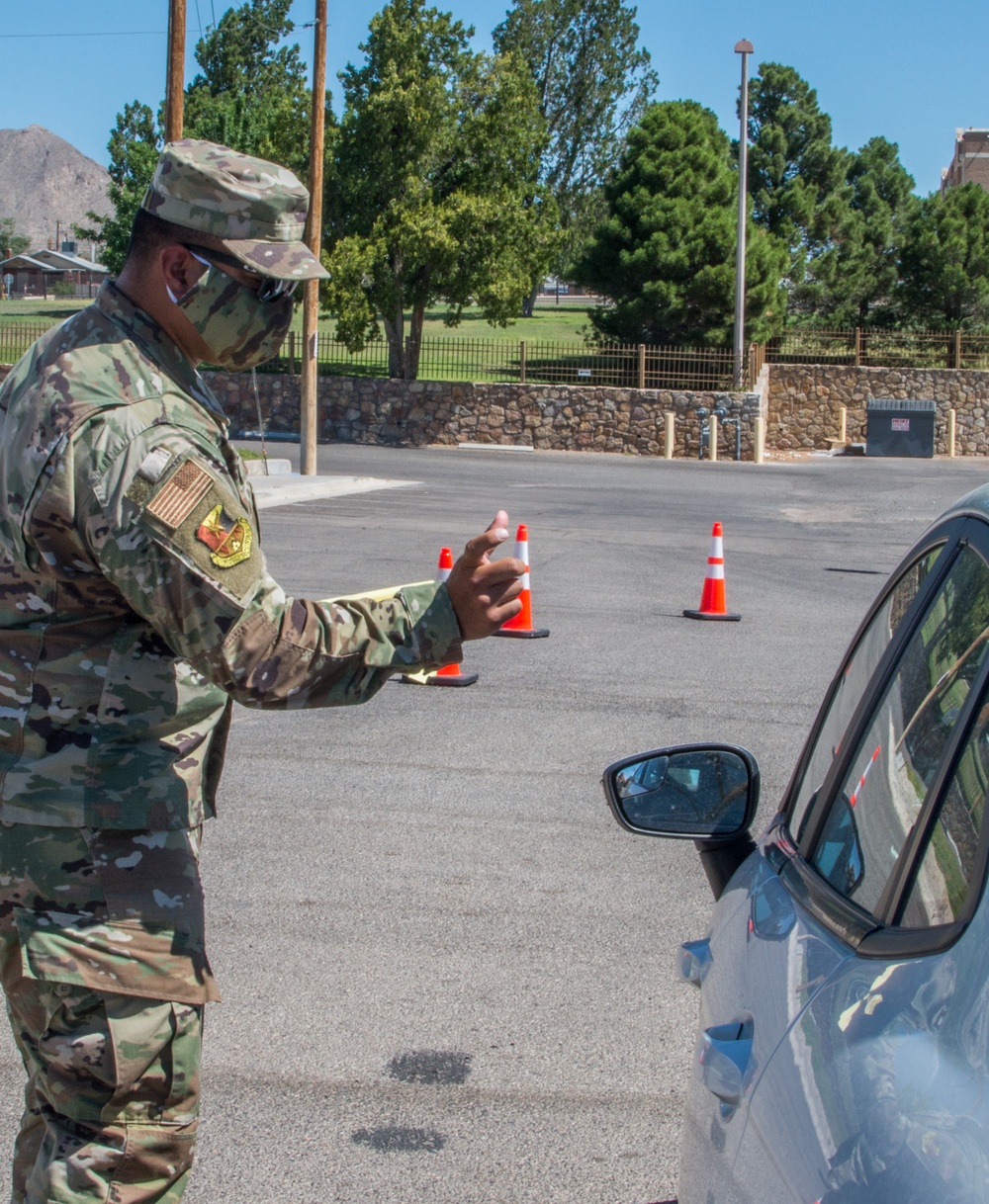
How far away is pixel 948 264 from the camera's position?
3959 cm

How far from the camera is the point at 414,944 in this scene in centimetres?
463

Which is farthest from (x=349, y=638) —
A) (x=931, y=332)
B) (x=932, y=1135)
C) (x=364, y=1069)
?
(x=931, y=332)

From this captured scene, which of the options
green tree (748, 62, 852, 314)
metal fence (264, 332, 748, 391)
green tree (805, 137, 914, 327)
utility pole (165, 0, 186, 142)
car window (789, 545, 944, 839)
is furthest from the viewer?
green tree (748, 62, 852, 314)

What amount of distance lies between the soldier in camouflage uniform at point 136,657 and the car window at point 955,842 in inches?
33.8

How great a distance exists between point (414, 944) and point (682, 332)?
3235cm

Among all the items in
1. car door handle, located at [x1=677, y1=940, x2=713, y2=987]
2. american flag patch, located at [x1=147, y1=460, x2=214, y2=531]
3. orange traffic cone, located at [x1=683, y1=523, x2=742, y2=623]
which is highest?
american flag patch, located at [x1=147, y1=460, x2=214, y2=531]

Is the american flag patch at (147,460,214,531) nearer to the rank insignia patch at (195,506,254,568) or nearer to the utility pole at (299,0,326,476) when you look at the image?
the rank insignia patch at (195,506,254,568)

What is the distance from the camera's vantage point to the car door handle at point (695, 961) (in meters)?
2.37

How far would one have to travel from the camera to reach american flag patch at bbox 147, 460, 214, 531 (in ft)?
6.70

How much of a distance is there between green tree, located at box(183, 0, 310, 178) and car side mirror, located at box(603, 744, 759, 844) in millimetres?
45636

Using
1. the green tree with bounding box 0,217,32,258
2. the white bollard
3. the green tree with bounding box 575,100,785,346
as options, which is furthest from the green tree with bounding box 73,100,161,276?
the green tree with bounding box 0,217,32,258

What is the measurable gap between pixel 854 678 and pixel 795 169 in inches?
1770

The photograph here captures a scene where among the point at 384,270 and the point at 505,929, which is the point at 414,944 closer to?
the point at 505,929

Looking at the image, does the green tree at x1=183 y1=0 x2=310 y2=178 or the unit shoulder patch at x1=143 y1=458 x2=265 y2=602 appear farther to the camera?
the green tree at x1=183 y1=0 x2=310 y2=178
